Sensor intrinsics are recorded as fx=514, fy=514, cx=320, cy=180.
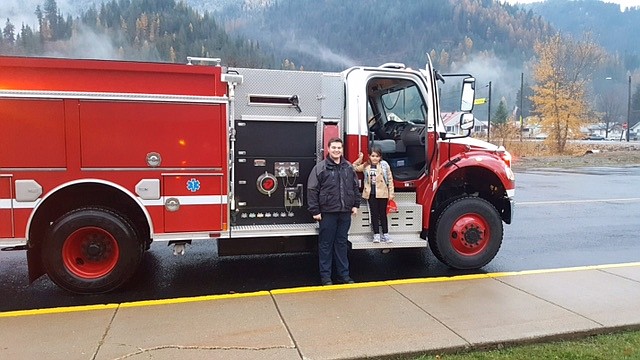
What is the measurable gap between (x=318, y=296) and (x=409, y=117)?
289cm

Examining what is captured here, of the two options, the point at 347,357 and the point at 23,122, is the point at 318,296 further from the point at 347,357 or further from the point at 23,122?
the point at 23,122

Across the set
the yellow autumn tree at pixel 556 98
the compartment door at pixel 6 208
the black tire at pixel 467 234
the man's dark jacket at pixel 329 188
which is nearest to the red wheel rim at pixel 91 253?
the compartment door at pixel 6 208

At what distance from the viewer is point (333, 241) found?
5836 mm

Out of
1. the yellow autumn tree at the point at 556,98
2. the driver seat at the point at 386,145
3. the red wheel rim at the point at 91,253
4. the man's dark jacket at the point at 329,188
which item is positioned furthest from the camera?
the yellow autumn tree at the point at 556,98

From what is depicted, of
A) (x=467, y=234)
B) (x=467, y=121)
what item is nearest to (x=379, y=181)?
(x=467, y=121)

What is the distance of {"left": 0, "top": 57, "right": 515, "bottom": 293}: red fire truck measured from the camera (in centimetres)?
505

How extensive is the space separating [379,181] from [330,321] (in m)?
1.98

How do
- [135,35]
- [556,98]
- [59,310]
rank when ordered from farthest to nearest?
[135,35] → [556,98] → [59,310]

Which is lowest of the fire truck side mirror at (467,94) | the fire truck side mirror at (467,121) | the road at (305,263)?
the road at (305,263)

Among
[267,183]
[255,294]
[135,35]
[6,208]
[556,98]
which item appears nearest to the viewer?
[6,208]

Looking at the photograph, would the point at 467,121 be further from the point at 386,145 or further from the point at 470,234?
the point at 470,234

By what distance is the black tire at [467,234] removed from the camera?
637 centimetres

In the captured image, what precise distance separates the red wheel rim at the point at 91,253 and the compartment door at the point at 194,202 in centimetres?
64

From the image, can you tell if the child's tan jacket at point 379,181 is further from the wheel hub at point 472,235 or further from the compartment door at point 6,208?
the compartment door at point 6,208
